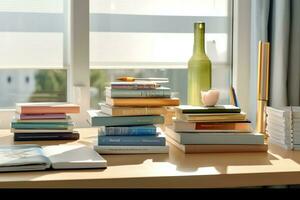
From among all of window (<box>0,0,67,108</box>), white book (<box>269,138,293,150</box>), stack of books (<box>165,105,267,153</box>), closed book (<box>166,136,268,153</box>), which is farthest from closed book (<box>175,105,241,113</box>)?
window (<box>0,0,67,108</box>)

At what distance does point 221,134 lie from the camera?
5.52 feet

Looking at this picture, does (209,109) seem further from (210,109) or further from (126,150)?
(126,150)

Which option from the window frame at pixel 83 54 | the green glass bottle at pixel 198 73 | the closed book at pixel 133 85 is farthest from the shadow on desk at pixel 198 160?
the window frame at pixel 83 54

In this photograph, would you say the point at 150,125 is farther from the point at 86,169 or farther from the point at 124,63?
the point at 124,63

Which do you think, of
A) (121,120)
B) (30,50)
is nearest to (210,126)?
(121,120)

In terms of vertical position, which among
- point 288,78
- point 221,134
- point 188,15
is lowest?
point 221,134

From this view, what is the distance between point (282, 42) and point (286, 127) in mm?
459

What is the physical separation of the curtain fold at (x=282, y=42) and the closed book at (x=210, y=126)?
0.47 meters

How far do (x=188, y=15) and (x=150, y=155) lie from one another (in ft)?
2.96

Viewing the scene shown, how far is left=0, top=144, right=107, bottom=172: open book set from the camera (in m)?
1.40

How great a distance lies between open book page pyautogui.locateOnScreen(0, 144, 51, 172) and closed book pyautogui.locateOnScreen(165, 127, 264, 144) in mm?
428

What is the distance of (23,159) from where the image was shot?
1.44 meters
